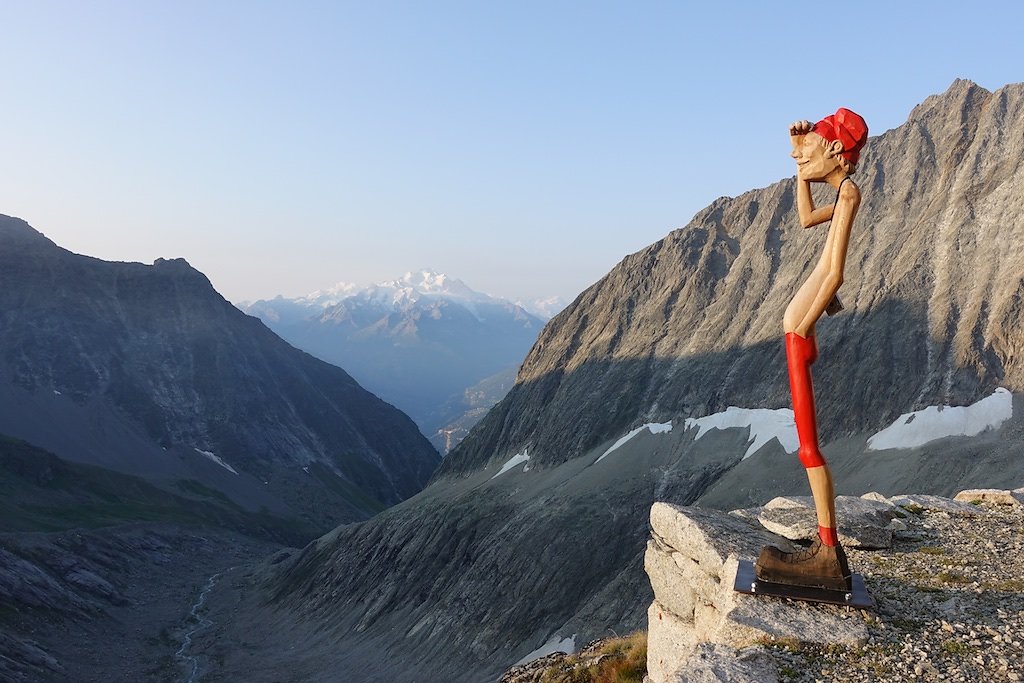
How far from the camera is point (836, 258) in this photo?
34.2 feet

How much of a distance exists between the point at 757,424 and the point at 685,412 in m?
9.29

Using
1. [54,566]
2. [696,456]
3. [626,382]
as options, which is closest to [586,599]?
[696,456]

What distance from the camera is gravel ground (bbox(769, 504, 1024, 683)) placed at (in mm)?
8719

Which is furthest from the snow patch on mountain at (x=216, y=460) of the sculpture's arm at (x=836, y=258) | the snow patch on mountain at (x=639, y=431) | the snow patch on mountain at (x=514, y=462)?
the sculpture's arm at (x=836, y=258)

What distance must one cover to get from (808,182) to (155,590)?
4649 inches

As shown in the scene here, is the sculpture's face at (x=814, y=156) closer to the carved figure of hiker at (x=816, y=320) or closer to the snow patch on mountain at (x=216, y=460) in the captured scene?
the carved figure of hiker at (x=816, y=320)

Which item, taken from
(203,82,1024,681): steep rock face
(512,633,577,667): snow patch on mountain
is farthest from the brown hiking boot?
(512,633,577,667): snow patch on mountain

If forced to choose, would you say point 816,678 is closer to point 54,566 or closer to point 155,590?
point 54,566

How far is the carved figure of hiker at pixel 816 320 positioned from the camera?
1024 cm

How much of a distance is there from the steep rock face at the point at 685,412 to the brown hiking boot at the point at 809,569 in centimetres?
3808

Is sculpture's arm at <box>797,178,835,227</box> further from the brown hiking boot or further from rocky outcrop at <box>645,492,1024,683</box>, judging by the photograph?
rocky outcrop at <box>645,492,1024,683</box>

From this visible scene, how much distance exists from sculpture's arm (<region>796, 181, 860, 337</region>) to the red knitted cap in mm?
578

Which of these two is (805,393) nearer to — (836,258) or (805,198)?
(836,258)

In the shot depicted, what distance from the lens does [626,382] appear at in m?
85.8
